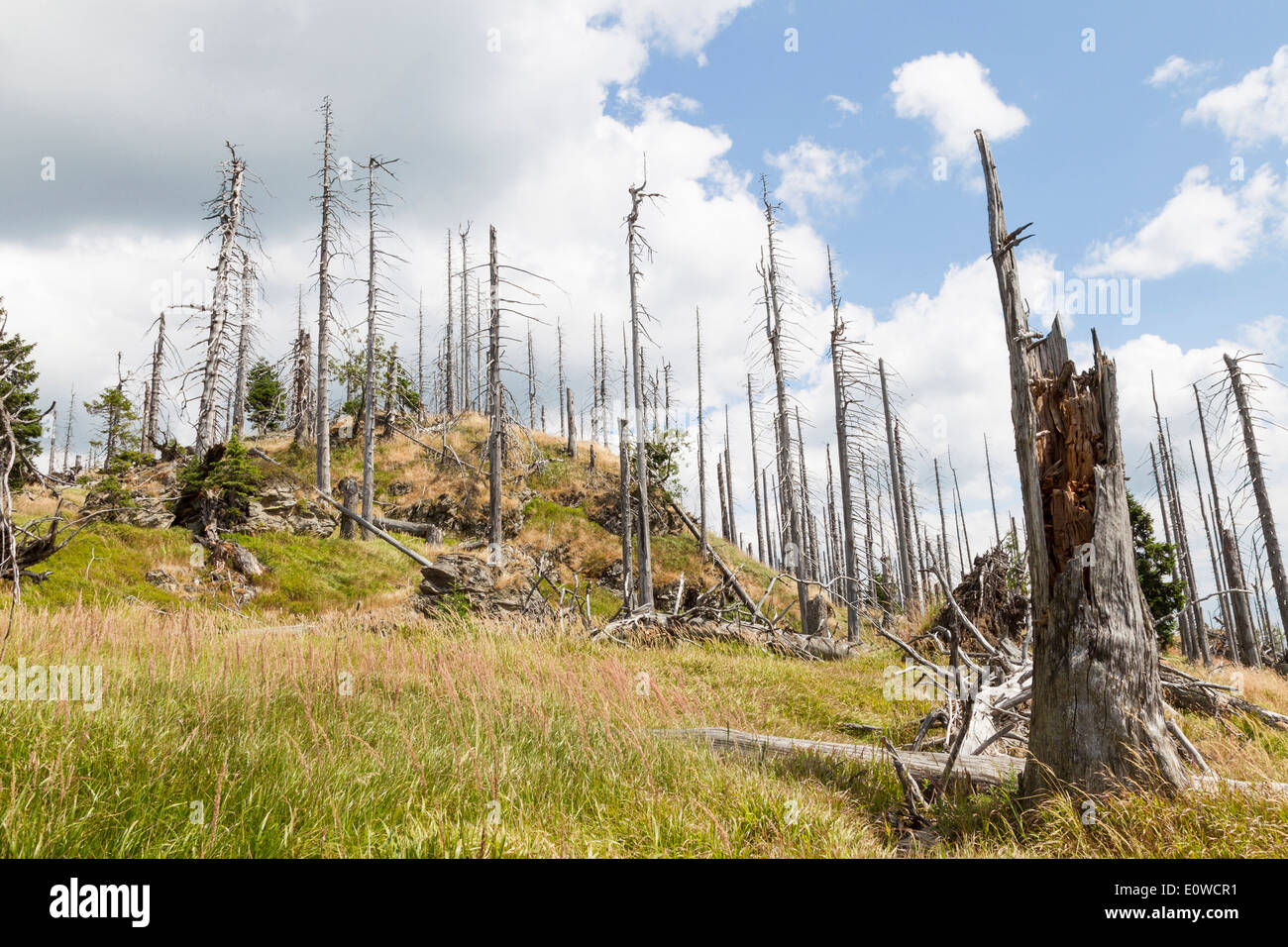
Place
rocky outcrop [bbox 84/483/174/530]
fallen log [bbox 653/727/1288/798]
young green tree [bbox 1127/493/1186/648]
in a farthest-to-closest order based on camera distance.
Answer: young green tree [bbox 1127/493/1186/648] → rocky outcrop [bbox 84/483/174/530] → fallen log [bbox 653/727/1288/798]

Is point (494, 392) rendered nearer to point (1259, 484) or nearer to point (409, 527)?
point (409, 527)

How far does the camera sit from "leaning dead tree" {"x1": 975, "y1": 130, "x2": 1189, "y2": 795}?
3908 mm

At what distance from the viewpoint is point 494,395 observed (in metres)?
17.9

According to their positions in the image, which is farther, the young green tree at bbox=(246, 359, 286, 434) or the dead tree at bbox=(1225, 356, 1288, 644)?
the young green tree at bbox=(246, 359, 286, 434)

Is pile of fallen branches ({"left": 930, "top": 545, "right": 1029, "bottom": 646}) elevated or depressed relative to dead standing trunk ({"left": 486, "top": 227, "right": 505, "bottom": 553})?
depressed

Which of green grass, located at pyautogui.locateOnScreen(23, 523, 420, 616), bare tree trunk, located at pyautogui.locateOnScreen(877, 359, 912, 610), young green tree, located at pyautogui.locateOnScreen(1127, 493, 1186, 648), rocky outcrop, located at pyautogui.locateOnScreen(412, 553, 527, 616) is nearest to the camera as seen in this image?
rocky outcrop, located at pyautogui.locateOnScreen(412, 553, 527, 616)

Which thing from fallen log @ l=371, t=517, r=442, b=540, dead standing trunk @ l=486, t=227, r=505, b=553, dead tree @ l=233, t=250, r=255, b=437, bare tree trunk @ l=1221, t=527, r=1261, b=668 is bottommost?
bare tree trunk @ l=1221, t=527, r=1261, b=668

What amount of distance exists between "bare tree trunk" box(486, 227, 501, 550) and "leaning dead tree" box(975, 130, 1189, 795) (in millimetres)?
15054

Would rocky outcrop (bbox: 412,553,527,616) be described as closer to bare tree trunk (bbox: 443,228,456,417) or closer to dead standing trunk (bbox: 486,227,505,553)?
dead standing trunk (bbox: 486,227,505,553)

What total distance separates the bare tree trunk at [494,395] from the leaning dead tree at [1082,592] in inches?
593

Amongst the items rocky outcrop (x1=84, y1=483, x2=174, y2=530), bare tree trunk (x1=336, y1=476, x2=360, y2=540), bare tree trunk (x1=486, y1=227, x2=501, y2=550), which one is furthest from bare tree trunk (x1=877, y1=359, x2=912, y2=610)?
rocky outcrop (x1=84, y1=483, x2=174, y2=530)

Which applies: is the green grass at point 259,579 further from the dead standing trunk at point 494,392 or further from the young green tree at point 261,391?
the young green tree at point 261,391
